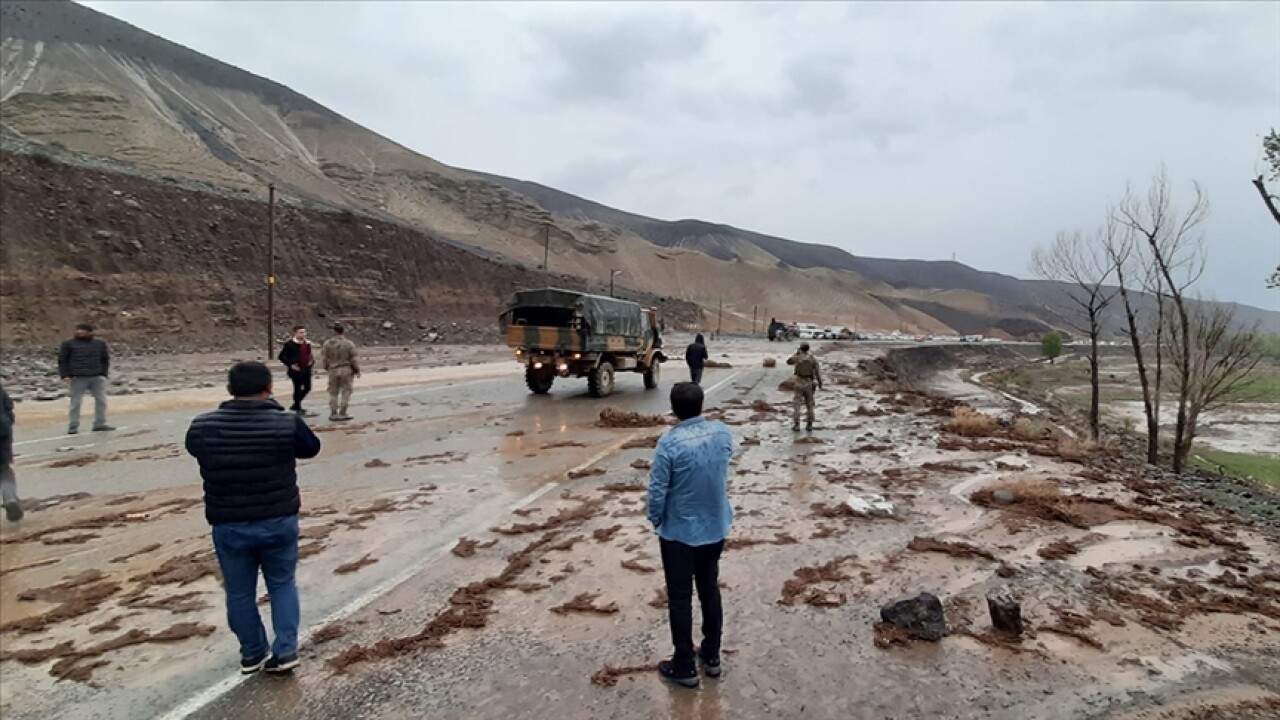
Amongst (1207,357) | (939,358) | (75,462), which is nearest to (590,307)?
(75,462)

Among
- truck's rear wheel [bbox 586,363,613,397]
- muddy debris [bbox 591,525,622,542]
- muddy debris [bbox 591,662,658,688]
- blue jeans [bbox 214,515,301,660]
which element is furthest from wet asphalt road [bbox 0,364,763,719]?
muddy debris [bbox 591,662,658,688]

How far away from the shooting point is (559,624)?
4828 millimetres

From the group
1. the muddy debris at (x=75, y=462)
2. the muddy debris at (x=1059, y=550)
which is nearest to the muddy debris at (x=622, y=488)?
the muddy debris at (x=1059, y=550)

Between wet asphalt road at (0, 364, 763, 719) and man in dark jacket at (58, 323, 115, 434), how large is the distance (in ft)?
2.06

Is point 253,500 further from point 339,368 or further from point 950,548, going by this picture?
point 339,368

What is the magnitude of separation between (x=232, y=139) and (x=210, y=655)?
8540cm

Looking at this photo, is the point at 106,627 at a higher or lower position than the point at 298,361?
lower

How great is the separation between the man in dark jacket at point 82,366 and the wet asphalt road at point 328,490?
628 millimetres

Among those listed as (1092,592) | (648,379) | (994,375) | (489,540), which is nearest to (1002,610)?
(1092,592)

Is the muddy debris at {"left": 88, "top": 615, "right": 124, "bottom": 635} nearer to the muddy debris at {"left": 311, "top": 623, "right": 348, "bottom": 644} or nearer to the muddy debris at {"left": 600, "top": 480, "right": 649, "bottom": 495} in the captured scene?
the muddy debris at {"left": 311, "top": 623, "right": 348, "bottom": 644}

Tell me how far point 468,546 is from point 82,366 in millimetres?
9292

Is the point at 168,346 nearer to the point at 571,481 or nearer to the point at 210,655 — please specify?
the point at 571,481

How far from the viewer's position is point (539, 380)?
18953mm

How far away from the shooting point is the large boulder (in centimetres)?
464
